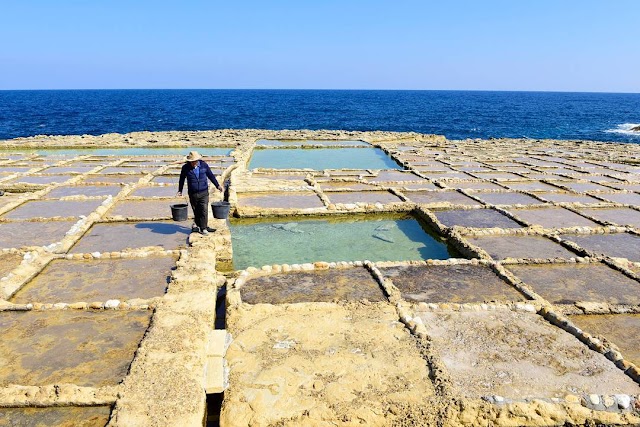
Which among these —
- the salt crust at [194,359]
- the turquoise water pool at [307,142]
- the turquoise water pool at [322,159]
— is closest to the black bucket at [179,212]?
the salt crust at [194,359]

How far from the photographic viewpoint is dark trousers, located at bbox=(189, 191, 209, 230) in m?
7.23

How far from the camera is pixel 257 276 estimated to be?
6.16 m

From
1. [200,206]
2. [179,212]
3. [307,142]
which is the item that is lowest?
[307,142]

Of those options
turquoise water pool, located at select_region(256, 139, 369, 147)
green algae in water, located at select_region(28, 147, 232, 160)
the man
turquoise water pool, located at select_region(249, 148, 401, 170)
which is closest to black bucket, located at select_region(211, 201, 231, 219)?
the man

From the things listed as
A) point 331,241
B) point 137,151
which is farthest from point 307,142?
point 331,241

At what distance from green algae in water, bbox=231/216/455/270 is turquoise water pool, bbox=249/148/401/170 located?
22.6ft

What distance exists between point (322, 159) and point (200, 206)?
37.3 feet

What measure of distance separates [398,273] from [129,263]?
13.0ft

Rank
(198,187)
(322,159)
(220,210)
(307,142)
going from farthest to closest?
(307,142), (322,159), (220,210), (198,187)

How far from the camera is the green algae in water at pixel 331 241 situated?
7.54 metres

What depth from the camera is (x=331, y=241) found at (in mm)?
8305

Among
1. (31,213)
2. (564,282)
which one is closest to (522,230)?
(564,282)

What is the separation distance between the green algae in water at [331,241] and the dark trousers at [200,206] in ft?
2.70

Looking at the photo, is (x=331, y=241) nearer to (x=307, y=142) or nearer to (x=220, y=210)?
(x=220, y=210)
